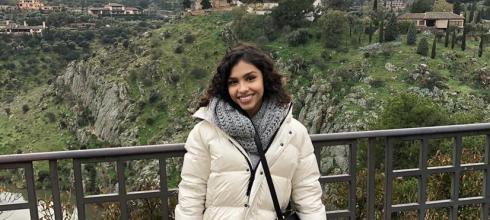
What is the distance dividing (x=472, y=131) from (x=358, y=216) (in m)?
1.67

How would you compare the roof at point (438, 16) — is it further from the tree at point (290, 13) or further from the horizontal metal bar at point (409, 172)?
the horizontal metal bar at point (409, 172)

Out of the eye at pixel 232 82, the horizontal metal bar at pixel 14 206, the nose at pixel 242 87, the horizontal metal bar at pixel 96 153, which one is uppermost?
the eye at pixel 232 82

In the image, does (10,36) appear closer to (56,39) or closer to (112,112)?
(56,39)

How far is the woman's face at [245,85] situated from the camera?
1744 mm

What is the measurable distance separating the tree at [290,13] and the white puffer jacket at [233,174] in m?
48.7

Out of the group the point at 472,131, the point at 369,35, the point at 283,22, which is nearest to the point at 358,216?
the point at 472,131

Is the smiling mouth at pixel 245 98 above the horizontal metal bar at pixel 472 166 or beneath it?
above

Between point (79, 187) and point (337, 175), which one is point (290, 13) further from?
point (79, 187)

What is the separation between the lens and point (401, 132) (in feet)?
8.02

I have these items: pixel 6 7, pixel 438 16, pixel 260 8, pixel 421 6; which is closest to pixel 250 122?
pixel 438 16

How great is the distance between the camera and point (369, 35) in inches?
1754

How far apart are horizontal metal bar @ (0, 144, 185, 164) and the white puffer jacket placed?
443 millimetres

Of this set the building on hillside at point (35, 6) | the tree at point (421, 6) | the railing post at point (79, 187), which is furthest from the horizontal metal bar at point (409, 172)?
the building on hillside at point (35, 6)

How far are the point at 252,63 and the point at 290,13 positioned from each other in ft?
162
